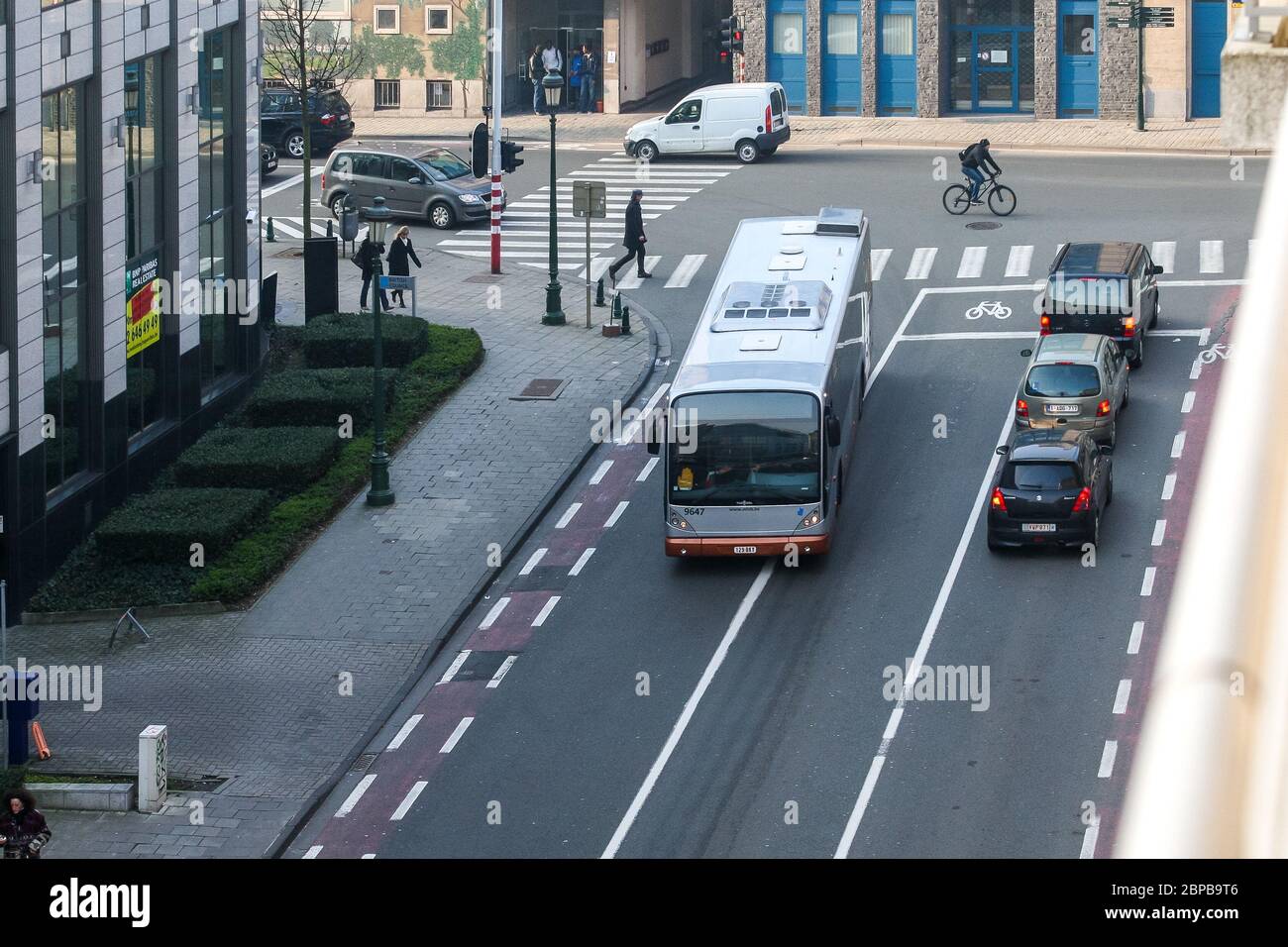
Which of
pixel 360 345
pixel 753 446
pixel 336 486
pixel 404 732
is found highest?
pixel 360 345

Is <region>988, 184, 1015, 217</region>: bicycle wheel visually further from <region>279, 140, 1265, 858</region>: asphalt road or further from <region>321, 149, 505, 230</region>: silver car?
<region>321, 149, 505, 230</region>: silver car

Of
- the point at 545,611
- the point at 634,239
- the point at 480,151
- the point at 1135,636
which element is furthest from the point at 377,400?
the point at 480,151

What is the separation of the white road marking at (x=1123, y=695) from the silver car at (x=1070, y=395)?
21.7ft

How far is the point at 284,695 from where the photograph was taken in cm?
2211

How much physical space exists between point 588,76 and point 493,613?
39.3 meters

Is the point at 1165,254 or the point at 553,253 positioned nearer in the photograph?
the point at 553,253

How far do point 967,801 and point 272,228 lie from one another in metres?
30.4

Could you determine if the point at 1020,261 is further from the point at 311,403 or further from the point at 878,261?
the point at 311,403

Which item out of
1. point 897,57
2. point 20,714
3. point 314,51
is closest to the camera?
point 20,714

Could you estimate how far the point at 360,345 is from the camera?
33.6 metres

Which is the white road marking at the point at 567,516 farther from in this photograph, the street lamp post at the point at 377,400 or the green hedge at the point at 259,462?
the green hedge at the point at 259,462

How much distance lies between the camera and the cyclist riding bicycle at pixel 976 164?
43.0 m

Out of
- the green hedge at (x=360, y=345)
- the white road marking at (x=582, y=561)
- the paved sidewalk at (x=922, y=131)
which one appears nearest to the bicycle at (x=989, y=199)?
the paved sidewalk at (x=922, y=131)
